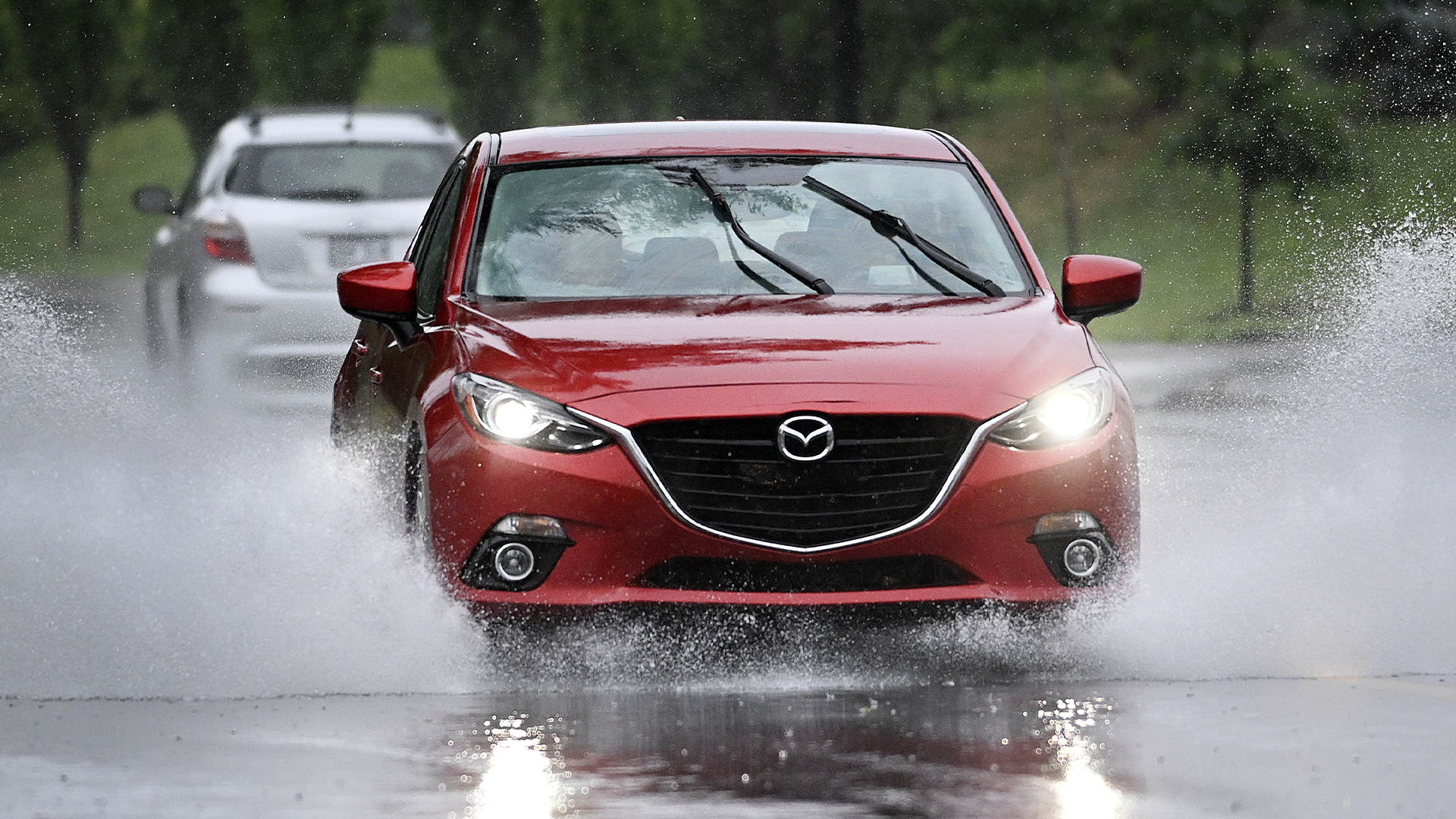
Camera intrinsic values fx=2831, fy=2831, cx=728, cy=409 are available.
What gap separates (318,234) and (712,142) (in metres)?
6.18

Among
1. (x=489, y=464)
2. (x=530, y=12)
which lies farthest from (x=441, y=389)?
(x=530, y=12)

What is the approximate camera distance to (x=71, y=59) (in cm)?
4734

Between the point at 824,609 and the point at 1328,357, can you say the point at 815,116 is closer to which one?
the point at 1328,357

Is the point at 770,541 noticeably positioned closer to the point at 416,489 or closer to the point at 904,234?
the point at 416,489

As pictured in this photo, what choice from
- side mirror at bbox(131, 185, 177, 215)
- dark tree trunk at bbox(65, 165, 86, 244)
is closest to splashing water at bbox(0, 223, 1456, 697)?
side mirror at bbox(131, 185, 177, 215)

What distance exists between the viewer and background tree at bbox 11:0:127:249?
47.1 metres

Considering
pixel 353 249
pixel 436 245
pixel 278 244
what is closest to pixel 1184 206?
pixel 353 249

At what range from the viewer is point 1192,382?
20.7 m

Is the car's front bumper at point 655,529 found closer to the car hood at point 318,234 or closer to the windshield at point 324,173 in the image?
the car hood at point 318,234

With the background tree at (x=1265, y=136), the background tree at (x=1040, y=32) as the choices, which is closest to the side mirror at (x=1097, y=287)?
the background tree at (x=1265, y=136)

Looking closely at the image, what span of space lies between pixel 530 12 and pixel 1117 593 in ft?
145

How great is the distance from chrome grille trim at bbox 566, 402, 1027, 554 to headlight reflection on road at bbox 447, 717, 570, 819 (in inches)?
26.4

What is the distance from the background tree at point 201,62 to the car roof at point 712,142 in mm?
40027

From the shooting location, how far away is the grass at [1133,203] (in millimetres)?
33312
